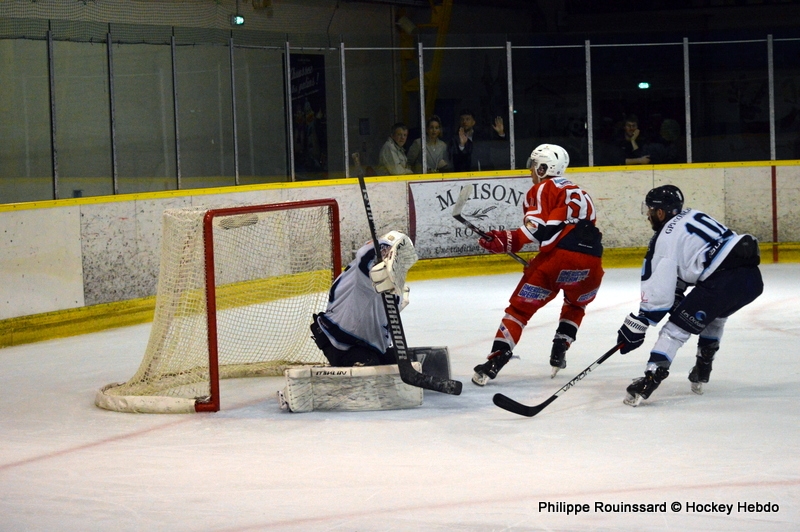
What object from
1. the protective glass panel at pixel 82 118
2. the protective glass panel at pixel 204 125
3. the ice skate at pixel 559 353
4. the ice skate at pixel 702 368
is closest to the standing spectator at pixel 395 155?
the protective glass panel at pixel 204 125

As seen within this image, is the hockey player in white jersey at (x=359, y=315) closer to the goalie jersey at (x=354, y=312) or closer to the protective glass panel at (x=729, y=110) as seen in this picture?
the goalie jersey at (x=354, y=312)

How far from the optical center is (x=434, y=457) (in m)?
3.46

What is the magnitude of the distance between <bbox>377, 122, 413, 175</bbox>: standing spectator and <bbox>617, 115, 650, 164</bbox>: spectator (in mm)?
1795

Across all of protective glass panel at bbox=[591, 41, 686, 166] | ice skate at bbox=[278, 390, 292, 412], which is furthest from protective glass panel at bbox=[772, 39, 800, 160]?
ice skate at bbox=[278, 390, 292, 412]

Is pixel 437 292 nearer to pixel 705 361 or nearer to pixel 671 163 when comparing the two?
pixel 671 163

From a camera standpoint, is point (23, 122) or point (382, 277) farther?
point (23, 122)

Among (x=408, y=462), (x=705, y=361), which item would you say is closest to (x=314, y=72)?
(x=705, y=361)

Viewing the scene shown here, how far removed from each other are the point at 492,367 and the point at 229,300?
6.67 feet

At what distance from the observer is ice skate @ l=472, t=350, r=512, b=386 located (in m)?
4.52

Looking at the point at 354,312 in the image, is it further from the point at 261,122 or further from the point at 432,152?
the point at 261,122

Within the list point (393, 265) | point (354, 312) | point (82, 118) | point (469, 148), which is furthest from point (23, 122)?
point (393, 265)

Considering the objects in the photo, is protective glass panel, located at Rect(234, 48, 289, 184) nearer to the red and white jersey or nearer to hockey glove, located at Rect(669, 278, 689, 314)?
the red and white jersey

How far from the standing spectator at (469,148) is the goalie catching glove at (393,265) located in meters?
4.71

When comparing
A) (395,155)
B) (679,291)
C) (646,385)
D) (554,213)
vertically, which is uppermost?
(395,155)
